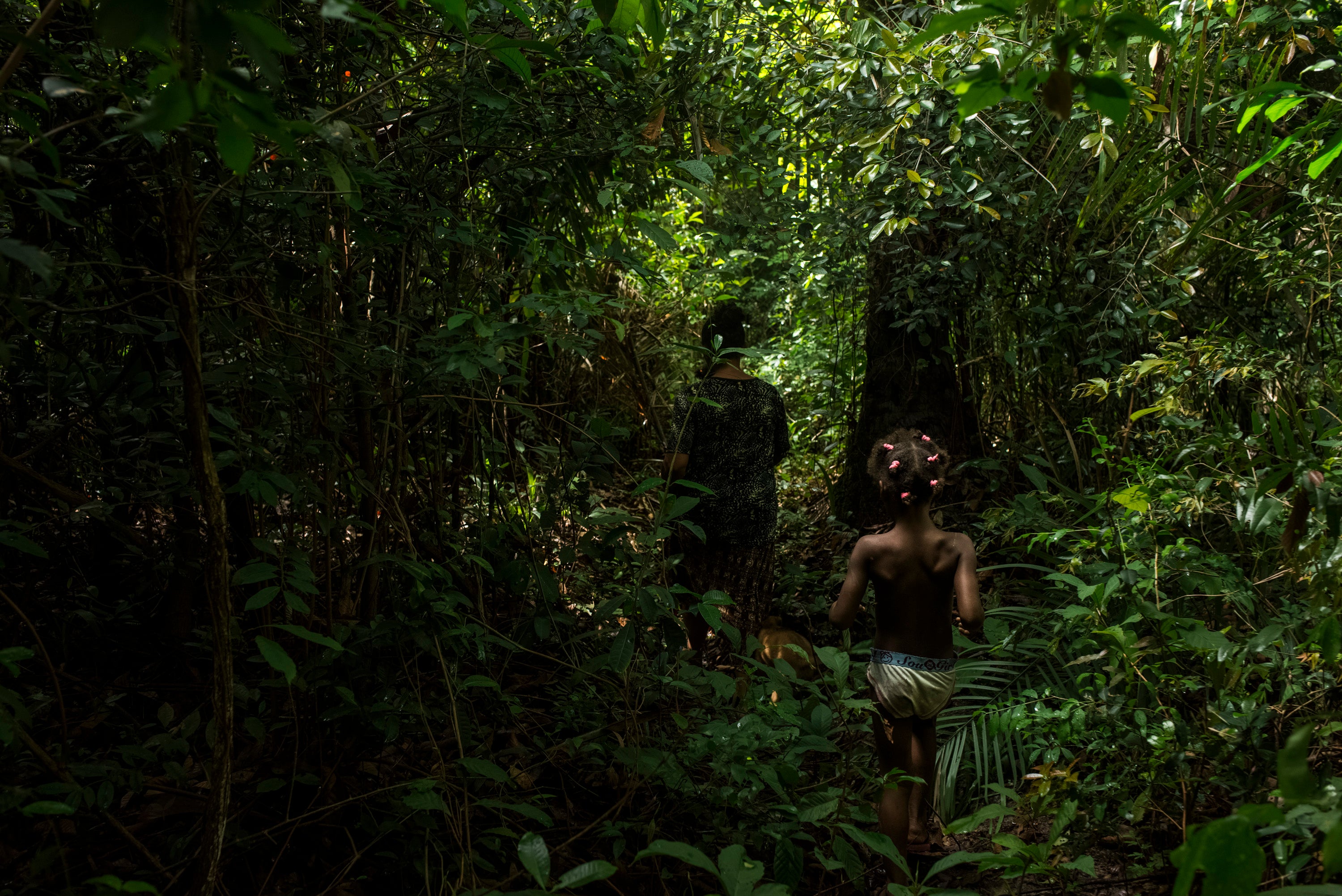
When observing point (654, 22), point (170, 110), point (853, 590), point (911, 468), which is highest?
point (654, 22)

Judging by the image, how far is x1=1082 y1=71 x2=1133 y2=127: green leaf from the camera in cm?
100

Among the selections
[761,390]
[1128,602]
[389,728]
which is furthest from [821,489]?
[389,728]

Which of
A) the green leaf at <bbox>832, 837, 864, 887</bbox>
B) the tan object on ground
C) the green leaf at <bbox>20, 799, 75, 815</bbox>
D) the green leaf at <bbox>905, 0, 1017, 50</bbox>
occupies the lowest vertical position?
the tan object on ground

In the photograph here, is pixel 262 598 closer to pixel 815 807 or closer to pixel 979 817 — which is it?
pixel 815 807

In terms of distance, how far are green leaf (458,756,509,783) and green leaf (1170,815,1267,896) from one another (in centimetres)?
149

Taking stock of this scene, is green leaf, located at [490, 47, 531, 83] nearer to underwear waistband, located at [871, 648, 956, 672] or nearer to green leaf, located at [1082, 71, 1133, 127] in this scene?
green leaf, located at [1082, 71, 1133, 127]

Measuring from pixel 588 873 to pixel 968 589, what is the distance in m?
1.74

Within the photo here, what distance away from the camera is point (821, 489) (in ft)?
22.2

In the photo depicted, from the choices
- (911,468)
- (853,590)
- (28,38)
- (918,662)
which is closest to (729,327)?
(911,468)

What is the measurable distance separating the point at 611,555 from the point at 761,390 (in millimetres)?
1870

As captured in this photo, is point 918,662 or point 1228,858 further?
point 918,662

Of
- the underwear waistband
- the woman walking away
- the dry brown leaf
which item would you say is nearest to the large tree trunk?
the woman walking away

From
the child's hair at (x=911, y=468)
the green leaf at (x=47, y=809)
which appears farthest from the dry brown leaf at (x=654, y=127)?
the green leaf at (x=47, y=809)

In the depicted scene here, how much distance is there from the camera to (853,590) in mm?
2891
